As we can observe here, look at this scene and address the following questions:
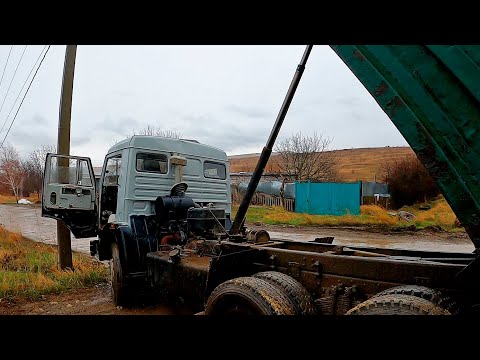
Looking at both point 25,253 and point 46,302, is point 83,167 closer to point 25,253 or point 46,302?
point 46,302

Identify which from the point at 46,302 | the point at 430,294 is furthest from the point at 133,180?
the point at 430,294

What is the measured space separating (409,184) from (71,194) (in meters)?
22.7

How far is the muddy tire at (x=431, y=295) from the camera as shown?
2.11m

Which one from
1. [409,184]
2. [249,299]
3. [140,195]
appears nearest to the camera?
[249,299]

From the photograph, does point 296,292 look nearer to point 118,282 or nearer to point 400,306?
point 400,306

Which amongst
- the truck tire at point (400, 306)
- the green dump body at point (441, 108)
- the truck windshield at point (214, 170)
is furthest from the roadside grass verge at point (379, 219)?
the green dump body at point (441, 108)

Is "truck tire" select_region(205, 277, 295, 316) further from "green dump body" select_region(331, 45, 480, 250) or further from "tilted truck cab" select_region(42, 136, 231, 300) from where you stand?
"tilted truck cab" select_region(42, 136, 231, 300)

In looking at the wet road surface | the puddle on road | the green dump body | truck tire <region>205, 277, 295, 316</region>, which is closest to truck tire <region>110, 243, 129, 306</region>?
truck tire <region>205, 277, 295, 316</region>

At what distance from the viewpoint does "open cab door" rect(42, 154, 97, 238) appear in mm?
6336

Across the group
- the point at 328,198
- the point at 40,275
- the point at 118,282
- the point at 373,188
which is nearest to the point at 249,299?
the point at 118,282

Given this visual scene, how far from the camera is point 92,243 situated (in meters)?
6.76

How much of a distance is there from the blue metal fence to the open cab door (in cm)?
1775

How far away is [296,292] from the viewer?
9.16 feet
